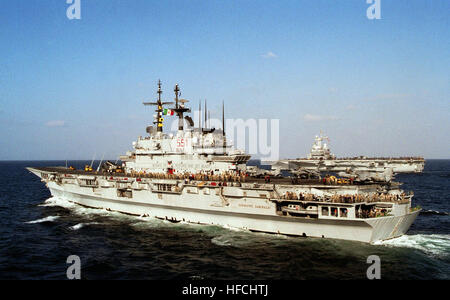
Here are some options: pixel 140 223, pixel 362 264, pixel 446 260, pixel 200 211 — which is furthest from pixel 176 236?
pixel 446 260

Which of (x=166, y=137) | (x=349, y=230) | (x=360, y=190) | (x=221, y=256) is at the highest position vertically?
(x=166, y=137)

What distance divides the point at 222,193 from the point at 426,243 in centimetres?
1368

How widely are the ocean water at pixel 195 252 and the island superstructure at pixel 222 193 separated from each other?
97 centimetres

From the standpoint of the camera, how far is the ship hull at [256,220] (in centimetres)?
1980

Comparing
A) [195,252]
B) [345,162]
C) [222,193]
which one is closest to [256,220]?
[222,193]

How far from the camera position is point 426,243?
68.6 feet

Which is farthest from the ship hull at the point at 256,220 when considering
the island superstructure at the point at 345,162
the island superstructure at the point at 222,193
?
the island superstructure at the point at 345,162

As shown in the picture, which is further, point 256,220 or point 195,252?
point 256,220

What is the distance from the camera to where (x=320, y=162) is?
8106cm

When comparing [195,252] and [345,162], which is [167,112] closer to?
[195,252]

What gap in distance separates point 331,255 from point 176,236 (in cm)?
1054

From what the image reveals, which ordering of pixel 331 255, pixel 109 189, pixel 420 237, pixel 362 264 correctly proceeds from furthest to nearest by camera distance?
pixel 109 189
pixel 420 237
pixel 331 255
pixel 362 264

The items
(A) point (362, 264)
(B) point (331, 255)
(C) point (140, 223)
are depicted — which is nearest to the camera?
(A) point (362, 264)

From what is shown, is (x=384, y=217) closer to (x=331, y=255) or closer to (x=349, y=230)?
(x=349, y=230)
